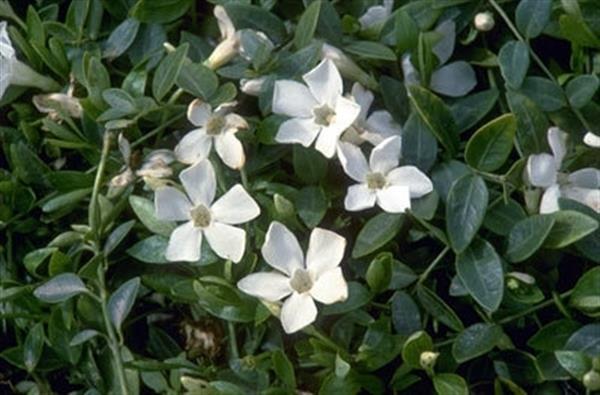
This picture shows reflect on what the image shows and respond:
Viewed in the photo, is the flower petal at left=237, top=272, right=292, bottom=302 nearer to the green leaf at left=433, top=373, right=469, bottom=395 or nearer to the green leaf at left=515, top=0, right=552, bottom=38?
the green leaf at left=433, top=373, right=469, bottom=395

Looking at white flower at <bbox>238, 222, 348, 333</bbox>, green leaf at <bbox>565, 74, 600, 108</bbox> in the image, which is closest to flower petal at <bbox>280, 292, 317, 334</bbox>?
white flower at <bbox>238, 222, 348, 333</bbox>

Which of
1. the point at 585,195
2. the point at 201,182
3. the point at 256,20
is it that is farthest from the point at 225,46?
the point at 585,195

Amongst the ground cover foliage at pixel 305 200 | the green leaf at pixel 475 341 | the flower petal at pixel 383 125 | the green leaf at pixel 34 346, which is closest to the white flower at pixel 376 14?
the ground cover foliage at pixel 305 200

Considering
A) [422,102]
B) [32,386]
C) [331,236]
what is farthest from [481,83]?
[32,386]

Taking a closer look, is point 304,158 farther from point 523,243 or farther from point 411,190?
point 523,243

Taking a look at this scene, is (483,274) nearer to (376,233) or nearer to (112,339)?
(376,233)

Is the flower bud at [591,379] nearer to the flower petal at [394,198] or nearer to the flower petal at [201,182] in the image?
the flower petal at [394,198]
